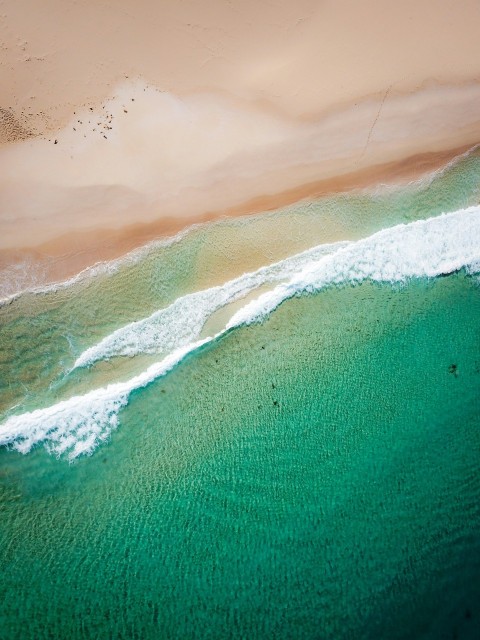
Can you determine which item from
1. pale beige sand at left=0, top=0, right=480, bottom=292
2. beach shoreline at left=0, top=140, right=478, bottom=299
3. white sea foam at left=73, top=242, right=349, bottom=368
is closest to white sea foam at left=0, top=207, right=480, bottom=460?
white sea foam at left=73, top=242, right=349, bottom=368

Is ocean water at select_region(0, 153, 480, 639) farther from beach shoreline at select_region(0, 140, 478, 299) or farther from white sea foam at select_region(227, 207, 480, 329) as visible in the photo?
beach shoreline at select_region(0, 140, 478, 299)

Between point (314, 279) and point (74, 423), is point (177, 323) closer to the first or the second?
point (74, 423)

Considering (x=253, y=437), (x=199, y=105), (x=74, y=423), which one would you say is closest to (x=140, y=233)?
(x=199, y=105)

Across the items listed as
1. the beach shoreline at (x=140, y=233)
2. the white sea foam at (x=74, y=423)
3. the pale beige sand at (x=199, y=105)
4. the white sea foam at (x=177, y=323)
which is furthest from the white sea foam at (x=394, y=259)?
the white sea foam at (x=74, y=423)

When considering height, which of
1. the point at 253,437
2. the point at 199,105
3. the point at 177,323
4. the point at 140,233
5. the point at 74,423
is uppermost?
the point at 199,105

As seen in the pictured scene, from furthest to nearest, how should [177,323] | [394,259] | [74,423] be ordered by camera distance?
[394,259]
[177,323]
[74,423]
